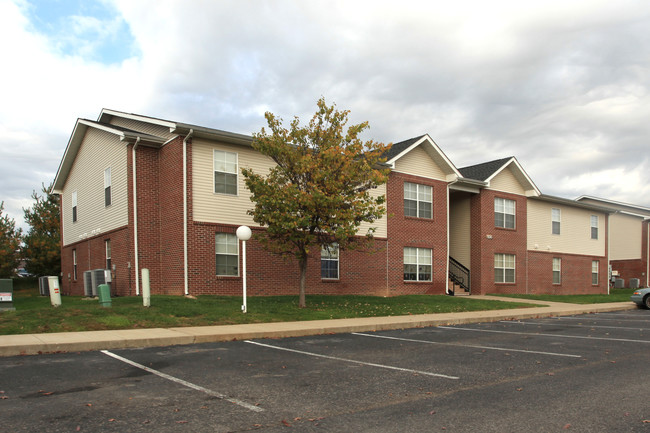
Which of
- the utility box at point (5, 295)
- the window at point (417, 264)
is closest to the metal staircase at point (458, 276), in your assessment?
the window at point (417, 264)

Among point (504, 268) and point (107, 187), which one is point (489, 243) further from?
point (107, 187)

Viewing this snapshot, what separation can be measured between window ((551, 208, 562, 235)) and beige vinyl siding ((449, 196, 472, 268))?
6907 mm

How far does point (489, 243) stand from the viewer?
93.0 ft

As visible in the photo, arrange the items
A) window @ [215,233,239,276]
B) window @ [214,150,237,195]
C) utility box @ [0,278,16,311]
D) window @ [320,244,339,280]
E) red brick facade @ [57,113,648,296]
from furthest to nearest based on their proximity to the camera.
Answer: window @ [320,244,339,280] < window @ [214,150,237,195] < window @ [215,233,239,276] < red brick facade @ [57,113,648,296] < utility box @ [0,278,16,311]

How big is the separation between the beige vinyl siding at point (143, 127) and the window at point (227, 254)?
4.16 meters

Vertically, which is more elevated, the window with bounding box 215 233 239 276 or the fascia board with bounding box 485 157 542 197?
the fascia board with bounding box 485 157 542 197

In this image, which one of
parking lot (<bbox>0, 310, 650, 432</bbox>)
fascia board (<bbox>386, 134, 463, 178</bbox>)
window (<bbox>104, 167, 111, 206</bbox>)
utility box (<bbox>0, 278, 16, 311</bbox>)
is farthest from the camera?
fascia board (<bbox>386, 134, 463, 178</bbox>)

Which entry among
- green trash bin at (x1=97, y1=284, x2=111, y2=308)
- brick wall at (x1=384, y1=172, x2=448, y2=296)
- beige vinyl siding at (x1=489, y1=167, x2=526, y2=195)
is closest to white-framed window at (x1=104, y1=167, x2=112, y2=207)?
green trash bin at (x1=97, y1=284, x2=111, y2=308)

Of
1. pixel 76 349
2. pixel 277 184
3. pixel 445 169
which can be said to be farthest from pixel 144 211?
pixel 445 169

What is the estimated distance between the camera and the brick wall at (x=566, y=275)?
30828mm

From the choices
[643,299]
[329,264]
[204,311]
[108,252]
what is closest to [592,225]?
[643,299]

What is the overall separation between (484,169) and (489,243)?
14.4ft

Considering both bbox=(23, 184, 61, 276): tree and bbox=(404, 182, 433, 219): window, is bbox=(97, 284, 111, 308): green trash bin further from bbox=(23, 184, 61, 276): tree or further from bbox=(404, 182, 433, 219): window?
bbox=(23, 184, 61, 276): tree

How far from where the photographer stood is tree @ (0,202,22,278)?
33.7m
